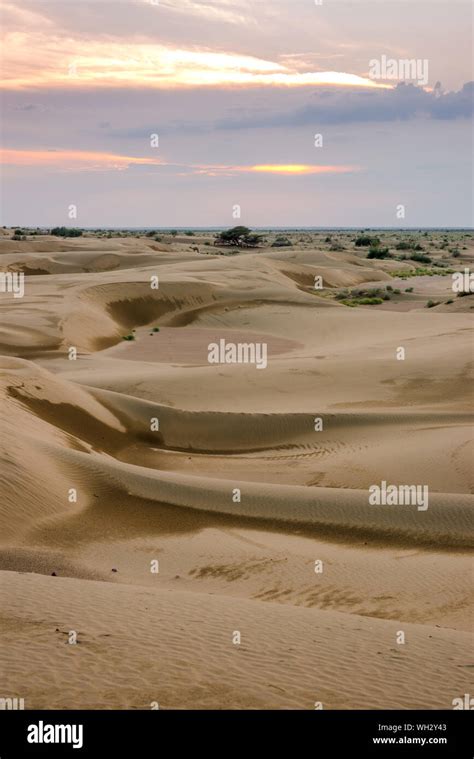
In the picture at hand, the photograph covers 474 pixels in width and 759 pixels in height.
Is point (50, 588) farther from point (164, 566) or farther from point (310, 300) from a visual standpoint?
point (310, 300)

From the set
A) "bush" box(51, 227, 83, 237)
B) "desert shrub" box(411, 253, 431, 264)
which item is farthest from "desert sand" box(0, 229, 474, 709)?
"bush" box(51, 227, 83, 237)

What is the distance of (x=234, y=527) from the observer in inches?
464

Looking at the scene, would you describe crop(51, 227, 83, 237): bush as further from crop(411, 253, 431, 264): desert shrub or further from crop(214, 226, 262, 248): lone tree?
crop(411, 253, 431, 264): desert shrub

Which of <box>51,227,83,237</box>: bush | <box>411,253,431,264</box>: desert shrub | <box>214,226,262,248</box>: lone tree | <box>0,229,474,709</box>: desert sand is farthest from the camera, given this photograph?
<box>51,227,83,237</box>: bush

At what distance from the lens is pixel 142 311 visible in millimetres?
37219

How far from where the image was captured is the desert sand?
608 centimetres

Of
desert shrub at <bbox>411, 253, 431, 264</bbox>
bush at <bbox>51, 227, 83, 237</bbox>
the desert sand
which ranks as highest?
bush at <bbox>51, 227, 83, 237</bbox>

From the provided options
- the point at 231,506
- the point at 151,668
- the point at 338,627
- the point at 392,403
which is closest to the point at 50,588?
the point at 151,668

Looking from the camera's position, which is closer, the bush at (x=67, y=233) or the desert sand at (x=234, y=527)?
the desert sand at (x=234, y=527)

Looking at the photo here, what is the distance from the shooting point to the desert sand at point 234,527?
6.08 metres

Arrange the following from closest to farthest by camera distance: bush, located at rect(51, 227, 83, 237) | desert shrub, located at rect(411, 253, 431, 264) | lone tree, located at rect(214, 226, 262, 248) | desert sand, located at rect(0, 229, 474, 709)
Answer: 1. desert sand, located at rect(0, 229, 474, 709)
2. desert shrub, located at rect(411, 253, 431, 264)
3. lone tree, located at rect(214, 226, 262, 248)
4. bush, located at rect(51, 227, 83, 237)

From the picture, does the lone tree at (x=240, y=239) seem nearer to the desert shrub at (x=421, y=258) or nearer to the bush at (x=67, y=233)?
the desert shrub at (x=421, y=258)

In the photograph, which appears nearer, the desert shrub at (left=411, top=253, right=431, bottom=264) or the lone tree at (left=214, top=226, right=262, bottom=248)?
the desert shrub at (left=411, top=253, right=431, bottom=264)

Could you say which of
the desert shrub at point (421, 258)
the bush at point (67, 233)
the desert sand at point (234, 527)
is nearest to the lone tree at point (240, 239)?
the desert shrub at point (421, 258)
